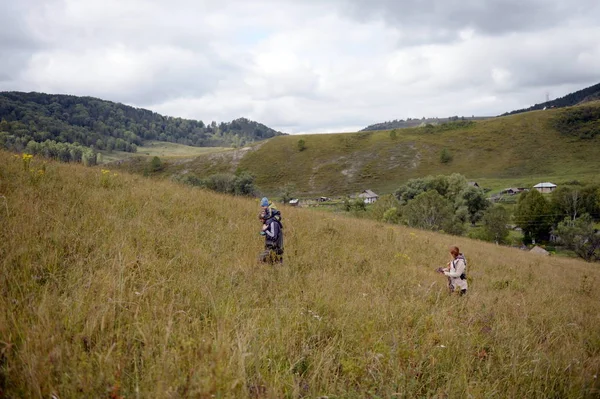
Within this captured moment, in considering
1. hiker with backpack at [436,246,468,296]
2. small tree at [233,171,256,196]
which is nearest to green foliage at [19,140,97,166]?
hiker with backpack at [436,246,468,296]

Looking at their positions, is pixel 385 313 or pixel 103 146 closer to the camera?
pixel 385 313

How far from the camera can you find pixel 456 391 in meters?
Answer: 2.94

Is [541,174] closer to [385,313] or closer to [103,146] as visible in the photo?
[385,313]

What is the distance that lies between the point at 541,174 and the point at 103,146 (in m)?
208

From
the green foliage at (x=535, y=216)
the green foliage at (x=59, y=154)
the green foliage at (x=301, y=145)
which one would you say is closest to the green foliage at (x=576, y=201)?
the green foliage at (x=535, y=216)

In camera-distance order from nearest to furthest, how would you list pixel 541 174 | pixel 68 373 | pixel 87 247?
pixel 68 373
pixel 87 247
pixel 541 174

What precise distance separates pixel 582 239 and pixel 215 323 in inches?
2847

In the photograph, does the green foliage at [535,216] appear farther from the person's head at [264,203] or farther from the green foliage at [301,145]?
the person's head at [264,203]

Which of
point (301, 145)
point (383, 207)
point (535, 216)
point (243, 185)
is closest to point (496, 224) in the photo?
point (535, 216)

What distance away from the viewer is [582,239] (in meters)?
54.8

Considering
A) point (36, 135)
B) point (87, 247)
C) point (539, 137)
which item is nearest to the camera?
point (87, 247)

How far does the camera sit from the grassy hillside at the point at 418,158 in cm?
9844

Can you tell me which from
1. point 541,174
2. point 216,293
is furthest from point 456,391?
point 541,174

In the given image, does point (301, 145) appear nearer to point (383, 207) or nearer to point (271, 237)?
point (383, 207)
